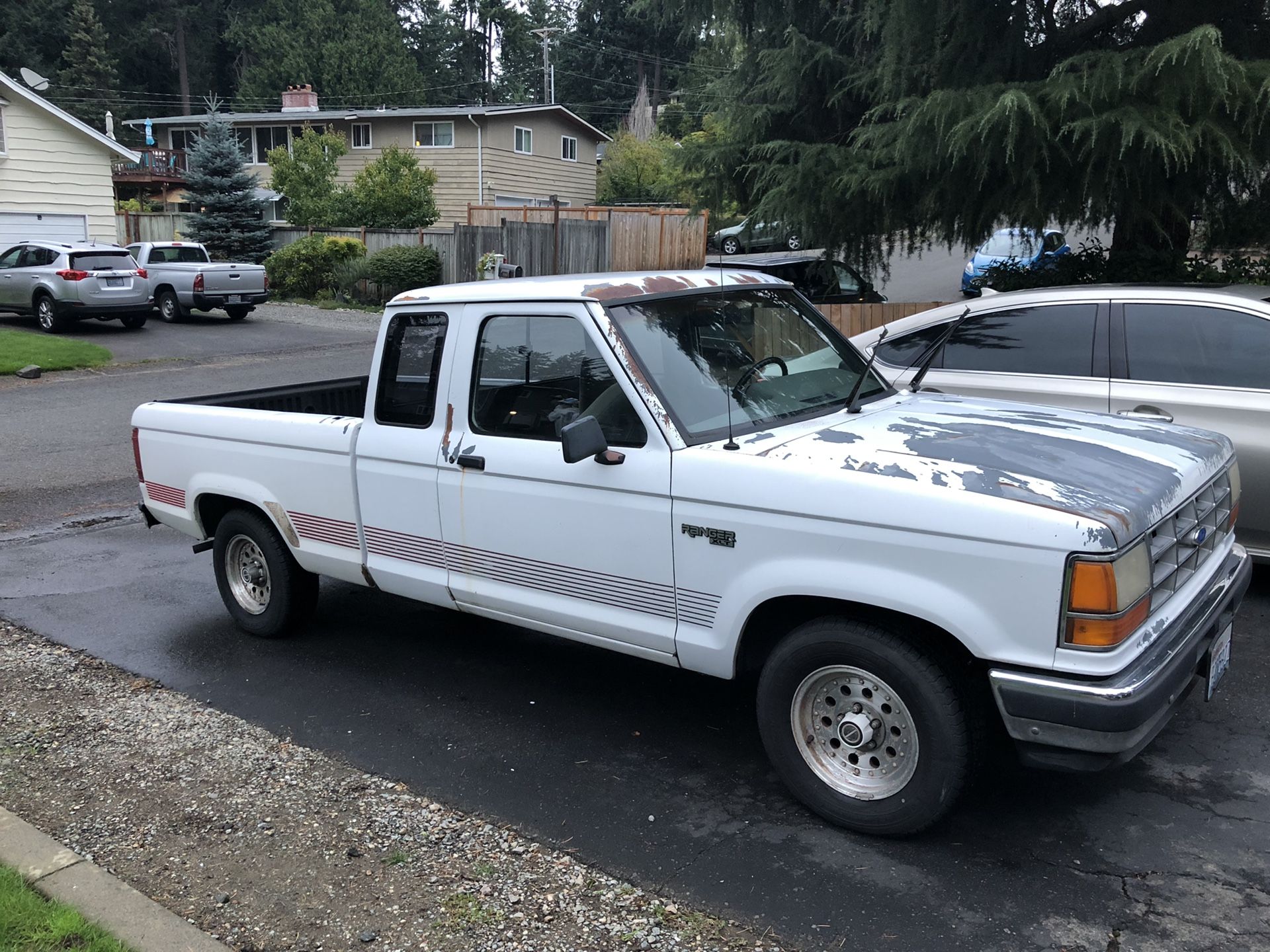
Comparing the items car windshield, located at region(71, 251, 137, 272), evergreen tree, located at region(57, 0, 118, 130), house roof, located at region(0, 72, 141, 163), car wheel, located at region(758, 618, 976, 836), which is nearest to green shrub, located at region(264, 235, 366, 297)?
house roof, located at region(0, 72, 141, 163)

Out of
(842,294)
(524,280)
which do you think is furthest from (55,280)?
(524,280)

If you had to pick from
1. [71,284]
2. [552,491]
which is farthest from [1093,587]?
[71,284]

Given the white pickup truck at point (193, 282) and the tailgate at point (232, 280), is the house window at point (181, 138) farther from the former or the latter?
the tailgate at point (232, 280)

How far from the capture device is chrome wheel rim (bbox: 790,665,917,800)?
375 centimetres

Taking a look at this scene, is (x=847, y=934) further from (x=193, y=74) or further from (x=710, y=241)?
(x=193, y=74)

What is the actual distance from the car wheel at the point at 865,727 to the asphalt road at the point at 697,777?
0.51 feet

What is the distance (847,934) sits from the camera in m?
3.35

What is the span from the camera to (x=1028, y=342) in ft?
21.7

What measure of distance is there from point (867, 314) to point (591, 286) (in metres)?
8.57

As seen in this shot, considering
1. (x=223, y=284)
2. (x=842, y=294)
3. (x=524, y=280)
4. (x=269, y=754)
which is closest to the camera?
(x=269, y=754)

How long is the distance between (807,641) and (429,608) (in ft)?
11.2

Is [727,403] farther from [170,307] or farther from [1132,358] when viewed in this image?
[170,307]

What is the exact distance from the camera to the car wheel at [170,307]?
2384 centimetres

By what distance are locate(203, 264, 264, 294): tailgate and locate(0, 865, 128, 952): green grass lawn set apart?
21.7 metres
